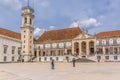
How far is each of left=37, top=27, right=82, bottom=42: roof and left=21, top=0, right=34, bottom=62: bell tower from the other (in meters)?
5.78

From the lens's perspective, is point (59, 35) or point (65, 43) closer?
point (65, 43)

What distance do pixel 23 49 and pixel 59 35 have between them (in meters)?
12.8

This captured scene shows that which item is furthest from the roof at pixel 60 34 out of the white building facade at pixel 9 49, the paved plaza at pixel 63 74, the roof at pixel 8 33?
the paved plaza at pixel 63 74

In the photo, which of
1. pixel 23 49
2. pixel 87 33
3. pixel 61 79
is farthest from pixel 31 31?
pixel 61 79

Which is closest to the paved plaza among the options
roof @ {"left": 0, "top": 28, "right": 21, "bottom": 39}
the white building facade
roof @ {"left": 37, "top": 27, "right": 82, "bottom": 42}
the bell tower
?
the white building facade

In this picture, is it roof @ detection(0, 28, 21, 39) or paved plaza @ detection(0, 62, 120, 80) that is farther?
roof @ detection(0, 28, 21, 39)

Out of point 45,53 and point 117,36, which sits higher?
point 117,36

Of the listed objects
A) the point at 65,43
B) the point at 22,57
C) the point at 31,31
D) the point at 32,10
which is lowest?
the point at 22,57

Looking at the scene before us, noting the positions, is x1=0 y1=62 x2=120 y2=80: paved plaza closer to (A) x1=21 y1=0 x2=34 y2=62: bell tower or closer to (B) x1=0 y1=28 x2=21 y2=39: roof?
(B) x1=0 y1=28 x2=21 y2=39: roof

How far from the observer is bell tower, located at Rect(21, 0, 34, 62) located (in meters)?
56.8

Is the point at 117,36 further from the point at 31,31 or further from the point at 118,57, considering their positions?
the point at 31,31

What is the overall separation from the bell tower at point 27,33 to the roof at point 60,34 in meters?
5.78

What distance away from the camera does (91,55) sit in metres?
49.4

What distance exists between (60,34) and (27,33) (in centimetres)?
1111
